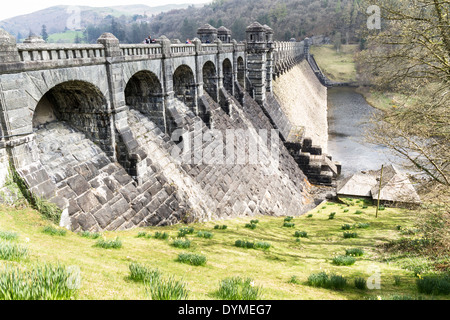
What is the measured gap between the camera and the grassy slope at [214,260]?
20.8 ft

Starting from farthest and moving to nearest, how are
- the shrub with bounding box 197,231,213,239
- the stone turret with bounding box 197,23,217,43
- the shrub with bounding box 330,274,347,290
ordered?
the stone turret with bounding box 197,23,217,43
the shrub with bounding box 197,231,213,239
the shrub with bounding box 330,274,347,290

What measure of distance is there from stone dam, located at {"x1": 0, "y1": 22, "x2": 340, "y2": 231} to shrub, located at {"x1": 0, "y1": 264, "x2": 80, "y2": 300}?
6.10m

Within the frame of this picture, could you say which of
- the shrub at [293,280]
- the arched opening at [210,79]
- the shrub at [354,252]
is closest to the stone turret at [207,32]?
the arched opening at [210,79]

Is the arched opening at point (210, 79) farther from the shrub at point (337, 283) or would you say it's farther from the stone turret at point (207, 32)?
the shrub at point (337, 283)

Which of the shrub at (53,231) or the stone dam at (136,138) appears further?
the stone dam at (136,138)

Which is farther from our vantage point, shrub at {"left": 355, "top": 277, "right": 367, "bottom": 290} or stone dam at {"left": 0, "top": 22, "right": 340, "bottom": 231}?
stone dam at {"left": 0, "top": 22, "right": 340, "bottom": 231}

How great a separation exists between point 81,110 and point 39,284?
10922 mm

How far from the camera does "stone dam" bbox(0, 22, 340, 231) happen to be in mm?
10648

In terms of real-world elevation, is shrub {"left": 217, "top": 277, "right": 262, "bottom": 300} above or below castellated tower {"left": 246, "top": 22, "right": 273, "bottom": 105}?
below

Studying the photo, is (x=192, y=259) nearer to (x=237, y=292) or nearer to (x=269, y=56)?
(x=237, y=292)

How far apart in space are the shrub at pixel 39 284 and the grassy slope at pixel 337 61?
11358cm

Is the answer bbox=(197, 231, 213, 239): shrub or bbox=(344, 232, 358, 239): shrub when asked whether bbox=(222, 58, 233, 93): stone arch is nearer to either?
bbox=(344, 232, 358, 239): shrub

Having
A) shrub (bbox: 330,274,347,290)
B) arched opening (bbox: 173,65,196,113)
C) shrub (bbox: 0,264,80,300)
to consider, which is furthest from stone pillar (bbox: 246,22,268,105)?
shrub (bbox: 0,264,80,300)

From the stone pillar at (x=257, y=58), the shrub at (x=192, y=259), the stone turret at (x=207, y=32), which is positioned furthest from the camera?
the stone pillar at (x=257, y=58)
